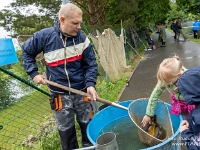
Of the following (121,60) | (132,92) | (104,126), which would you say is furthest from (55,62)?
(121,60)

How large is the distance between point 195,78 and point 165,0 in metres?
18.8

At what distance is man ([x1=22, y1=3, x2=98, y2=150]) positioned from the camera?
7.86 feet

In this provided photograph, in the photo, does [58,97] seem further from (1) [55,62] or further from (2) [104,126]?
(2) [104,126]

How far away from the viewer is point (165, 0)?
1852cm

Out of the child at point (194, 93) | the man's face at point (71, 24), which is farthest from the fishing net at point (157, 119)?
the man's face at point (71, 24)

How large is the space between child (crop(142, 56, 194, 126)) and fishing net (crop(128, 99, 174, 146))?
15cm

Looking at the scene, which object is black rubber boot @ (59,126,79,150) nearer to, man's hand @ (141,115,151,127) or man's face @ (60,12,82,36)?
man's hand @ (141,115,151,127)

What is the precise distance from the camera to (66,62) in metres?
2.49

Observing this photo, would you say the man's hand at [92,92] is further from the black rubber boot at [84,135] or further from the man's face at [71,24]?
the man's face at [71,24]

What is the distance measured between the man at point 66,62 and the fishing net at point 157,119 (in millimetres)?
640

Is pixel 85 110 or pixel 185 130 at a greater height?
pixel 185 130

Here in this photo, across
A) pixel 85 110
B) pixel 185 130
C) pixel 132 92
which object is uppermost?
pixel 185 130

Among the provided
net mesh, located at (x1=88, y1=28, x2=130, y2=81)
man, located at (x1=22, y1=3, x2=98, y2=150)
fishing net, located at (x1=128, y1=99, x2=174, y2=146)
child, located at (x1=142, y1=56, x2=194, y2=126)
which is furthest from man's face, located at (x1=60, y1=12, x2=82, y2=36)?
net mesh, located at (x1=88, y1=28, x2=130, y2=81)

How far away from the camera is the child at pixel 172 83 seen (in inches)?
87.3
